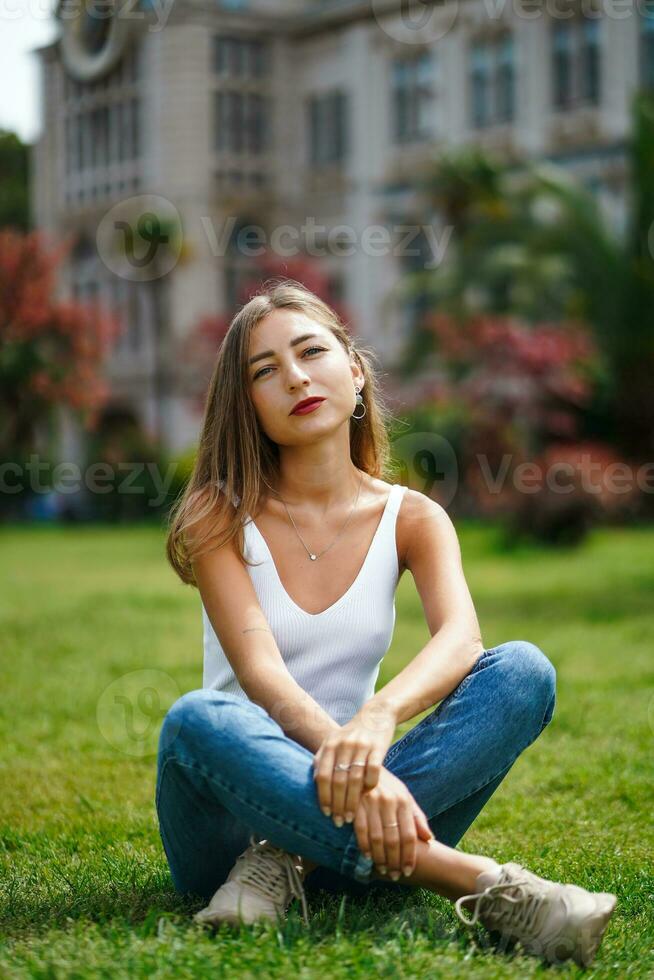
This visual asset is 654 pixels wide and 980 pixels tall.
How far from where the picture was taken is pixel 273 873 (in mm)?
2469

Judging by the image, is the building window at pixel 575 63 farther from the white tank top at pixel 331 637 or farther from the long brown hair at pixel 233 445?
the white tank top at pixel 331 637

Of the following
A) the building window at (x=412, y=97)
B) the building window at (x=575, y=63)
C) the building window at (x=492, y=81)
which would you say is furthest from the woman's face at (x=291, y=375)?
the building window at (x=412, y=97)

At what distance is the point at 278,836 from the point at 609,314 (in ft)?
40.6

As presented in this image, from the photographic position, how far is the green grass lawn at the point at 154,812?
2.29 meters

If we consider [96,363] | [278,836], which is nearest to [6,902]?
[278,836]

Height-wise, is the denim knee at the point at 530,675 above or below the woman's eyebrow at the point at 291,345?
below

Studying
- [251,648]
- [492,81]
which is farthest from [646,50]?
[251,648]

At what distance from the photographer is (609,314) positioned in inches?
558

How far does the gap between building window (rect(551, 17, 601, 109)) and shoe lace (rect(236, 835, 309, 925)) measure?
19.5 meters

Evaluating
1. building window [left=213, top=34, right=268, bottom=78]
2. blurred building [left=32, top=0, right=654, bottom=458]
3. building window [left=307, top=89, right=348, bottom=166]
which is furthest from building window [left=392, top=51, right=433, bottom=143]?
building window [left=213, top=34, right=268, bottom=78]

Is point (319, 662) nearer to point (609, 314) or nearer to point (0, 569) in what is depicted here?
point (0, 569)

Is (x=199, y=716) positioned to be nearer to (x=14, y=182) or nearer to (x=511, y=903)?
(x=511, y=903)

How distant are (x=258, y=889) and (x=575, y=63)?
19.9 metres

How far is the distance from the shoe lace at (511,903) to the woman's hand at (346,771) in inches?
10.4
